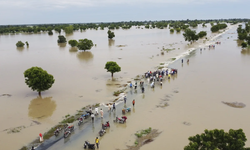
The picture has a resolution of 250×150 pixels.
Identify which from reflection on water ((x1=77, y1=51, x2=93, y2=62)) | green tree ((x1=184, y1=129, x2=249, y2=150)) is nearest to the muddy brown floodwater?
green tree ((x1=184, y1=129, x2=249, y2=150))

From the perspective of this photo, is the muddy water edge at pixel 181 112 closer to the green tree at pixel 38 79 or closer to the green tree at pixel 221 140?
the green tree at pixel 221 140

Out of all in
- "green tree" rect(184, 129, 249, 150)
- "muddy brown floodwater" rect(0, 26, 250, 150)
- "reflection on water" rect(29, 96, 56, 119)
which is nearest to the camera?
"green tree" rect(184, 129, 249, 150)

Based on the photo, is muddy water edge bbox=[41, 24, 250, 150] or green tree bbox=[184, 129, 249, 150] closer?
green tree bbox=[184, 129, 249, 150]

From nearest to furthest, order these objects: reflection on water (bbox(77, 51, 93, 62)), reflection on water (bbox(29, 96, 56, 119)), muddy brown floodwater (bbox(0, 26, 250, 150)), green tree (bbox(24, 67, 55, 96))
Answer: muddy brown floodwater (bbox(0, 26, 250, 150)) < reflection on water (bbox(29, 96, 56, 119)) < green tree (bbox(24, 67, 55, 96)) < reflection on water (bbox(77, 51, 93, 62))

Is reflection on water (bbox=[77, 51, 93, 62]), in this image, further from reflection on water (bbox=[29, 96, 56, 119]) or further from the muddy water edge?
reflection on water (bbox=[29, 96, 56, 119])

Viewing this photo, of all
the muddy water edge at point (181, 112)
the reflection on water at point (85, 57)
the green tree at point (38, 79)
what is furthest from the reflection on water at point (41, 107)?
the reflection on water at point (85, 57)

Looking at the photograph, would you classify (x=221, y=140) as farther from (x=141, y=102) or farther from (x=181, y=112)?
(x=141, y=102)

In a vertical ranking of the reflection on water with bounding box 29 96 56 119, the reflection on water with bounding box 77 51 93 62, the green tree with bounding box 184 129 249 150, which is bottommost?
the reflection on water with bounding box 29 96 56 119

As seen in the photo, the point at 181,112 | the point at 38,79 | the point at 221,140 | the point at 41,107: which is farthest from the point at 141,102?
the point at 221,140
